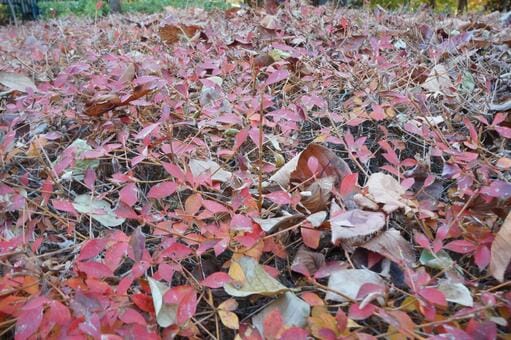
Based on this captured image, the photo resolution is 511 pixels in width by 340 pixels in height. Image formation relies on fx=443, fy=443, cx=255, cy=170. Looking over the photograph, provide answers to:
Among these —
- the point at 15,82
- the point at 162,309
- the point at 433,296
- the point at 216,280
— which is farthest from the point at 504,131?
the point at 15,82

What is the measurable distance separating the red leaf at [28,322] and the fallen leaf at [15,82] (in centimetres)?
99

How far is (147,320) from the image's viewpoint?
809mm

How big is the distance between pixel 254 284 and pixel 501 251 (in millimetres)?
459

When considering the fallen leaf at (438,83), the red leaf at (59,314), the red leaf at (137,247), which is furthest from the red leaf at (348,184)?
the fallen leaf at (438,83)

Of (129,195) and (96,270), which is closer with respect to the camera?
(96,270)

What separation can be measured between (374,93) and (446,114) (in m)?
0.23

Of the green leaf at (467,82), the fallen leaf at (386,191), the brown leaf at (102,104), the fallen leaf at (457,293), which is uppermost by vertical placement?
the brown leaf at (102,104)

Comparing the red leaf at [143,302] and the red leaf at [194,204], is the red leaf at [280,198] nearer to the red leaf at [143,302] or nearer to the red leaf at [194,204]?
the red leaf at [194,204]

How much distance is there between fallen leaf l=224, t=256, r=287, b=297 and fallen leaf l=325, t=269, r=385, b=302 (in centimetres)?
9

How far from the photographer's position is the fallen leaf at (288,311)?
31.2 inches

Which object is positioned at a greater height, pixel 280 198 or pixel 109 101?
pixel 109 101

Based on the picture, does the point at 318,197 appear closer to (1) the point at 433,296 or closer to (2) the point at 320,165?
(2) the point at 320,165

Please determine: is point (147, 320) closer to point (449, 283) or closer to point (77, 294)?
point (77, 294)

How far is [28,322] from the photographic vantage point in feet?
2.48
